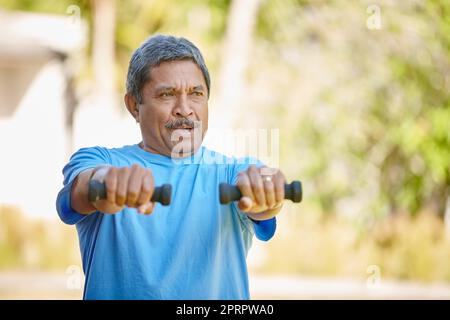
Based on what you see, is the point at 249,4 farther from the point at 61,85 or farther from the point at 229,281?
the point at 229,281

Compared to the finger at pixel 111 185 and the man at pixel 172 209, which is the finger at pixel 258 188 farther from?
the finger at pixel 111 185

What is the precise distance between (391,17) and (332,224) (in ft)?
8.77

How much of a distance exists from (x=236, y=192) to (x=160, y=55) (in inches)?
20.3

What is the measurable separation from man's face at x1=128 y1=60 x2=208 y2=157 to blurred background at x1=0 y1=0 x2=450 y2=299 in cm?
725

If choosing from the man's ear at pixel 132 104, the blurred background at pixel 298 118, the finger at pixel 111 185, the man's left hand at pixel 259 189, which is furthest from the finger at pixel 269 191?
the blurred background at pixel 298 118

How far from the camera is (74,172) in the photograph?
2109 millimetres

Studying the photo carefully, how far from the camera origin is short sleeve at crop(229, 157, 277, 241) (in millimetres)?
2143

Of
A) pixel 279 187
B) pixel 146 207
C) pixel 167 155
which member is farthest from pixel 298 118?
pixel 146 207

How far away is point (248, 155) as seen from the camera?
7.29ft

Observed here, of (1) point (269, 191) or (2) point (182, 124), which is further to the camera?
(2) point (182, 124)

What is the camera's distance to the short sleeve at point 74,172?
2.09 m

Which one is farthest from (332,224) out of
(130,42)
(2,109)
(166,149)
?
(166,149)

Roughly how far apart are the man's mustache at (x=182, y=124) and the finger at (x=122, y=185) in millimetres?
403

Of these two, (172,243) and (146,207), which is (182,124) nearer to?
(172,243)
